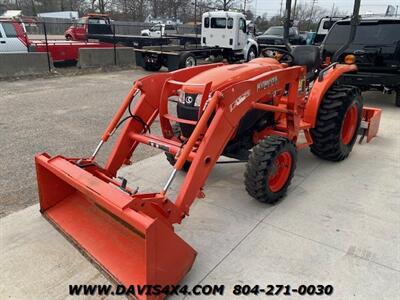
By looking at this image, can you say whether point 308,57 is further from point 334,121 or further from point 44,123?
point 44,123

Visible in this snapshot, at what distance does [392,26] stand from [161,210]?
706cm

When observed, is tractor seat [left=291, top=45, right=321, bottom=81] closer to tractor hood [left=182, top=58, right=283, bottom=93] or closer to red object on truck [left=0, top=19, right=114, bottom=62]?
tractor hood [left=182, top=58, right=283, bottom=93]

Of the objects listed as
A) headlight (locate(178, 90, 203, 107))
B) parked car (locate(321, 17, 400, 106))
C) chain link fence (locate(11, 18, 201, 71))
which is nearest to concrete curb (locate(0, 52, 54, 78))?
chain link fence (locate(11, 18, 201, 71))

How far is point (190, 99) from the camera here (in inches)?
131

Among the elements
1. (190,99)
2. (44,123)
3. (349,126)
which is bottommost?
(44,123)

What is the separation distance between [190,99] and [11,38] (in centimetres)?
1117

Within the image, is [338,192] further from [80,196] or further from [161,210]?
[80,196]

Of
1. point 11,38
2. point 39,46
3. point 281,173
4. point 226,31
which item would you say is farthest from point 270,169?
point 226,31

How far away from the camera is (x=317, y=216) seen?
343 cm

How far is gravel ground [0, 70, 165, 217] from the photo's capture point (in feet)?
13.4

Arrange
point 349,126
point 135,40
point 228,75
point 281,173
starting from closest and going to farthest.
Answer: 1. point 228,75
2. point 281,173
3. point 349,126
4. point 135,40

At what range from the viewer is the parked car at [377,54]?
7.32 m

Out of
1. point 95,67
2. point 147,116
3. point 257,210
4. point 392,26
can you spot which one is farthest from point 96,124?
point 95,67

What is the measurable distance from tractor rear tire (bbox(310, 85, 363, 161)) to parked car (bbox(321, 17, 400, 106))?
125 inches
